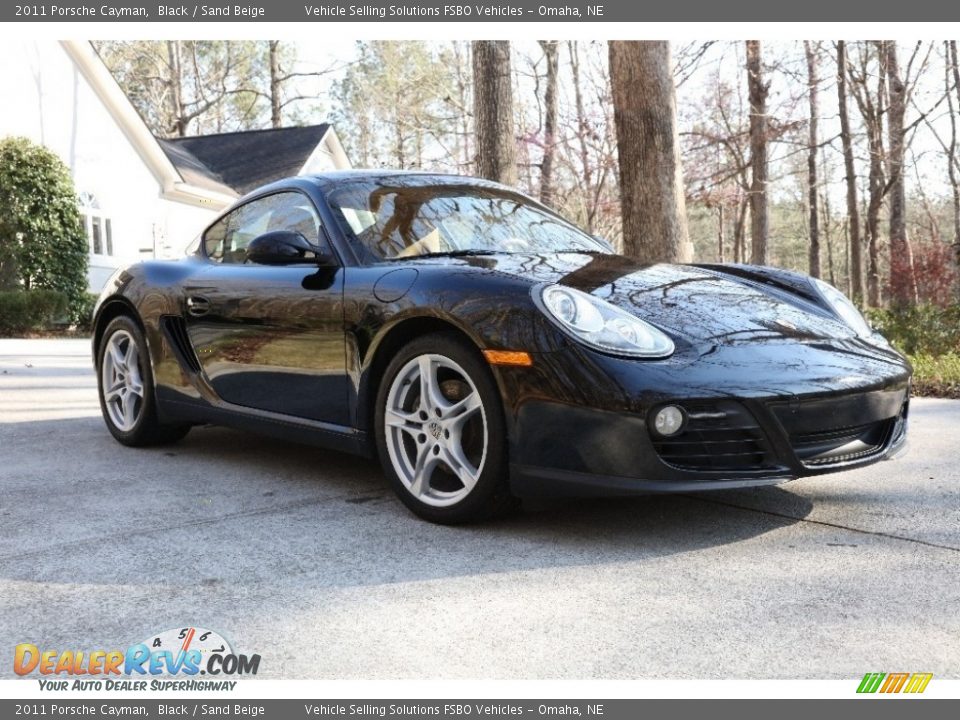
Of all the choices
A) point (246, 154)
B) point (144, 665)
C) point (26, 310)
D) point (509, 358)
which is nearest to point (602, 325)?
point (509, 358)

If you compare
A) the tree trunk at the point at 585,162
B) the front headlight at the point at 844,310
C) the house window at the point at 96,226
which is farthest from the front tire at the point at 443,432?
the tree trunk at the point at 585,162

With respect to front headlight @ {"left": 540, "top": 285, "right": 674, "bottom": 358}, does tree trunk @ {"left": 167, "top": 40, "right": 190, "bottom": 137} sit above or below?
above

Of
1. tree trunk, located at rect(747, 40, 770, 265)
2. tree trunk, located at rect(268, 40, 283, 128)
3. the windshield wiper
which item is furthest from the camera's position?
tree trunk, located at rect(268, 40, 283, 128)

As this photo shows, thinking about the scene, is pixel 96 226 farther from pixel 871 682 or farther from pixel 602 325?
pixel 871 682

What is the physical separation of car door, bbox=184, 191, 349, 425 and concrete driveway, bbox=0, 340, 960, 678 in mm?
416

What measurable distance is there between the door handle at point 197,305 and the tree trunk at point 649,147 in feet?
14.1

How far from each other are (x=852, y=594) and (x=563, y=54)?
26.4 m

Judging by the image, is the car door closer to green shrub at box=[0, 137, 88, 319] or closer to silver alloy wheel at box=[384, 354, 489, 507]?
silver alloy wheel at box=[384, 354, 489, 507]

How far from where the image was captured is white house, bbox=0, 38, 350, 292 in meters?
19.1

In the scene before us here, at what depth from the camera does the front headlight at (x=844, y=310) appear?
406 cm

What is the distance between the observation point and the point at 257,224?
4.86m

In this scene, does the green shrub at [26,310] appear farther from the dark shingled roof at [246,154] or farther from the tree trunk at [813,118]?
the tree trunk at [813,118]

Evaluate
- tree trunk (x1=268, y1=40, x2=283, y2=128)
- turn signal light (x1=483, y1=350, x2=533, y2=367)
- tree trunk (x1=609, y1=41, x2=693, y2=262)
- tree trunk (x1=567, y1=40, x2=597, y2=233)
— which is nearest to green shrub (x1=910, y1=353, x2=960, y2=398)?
tree trunk (x1=609, y1=41, x2=693, y2=262)
